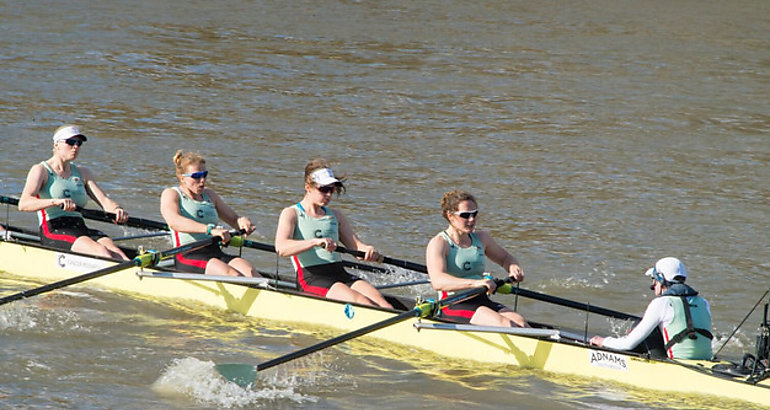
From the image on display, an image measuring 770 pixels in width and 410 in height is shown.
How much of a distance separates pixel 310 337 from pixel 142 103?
10552 millimetres

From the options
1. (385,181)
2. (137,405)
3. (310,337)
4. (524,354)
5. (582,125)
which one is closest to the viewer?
(137,405)

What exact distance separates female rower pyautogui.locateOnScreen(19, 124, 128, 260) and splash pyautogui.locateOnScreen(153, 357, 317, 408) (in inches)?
92.4

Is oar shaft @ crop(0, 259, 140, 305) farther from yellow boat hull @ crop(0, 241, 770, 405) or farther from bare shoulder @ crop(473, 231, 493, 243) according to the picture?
bare shoulder @ crop(473, 231, 493, 243)

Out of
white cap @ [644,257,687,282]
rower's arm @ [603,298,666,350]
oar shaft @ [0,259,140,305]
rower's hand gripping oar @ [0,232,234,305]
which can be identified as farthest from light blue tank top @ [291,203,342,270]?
white cap @ [644,257,687,282]

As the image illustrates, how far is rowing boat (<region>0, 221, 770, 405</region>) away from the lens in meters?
8.13

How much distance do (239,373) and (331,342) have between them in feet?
2.40

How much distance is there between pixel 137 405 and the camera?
8.08m

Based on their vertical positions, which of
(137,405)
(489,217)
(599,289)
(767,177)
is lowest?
(137,405)

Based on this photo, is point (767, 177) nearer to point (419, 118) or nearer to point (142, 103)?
point (419, 118)

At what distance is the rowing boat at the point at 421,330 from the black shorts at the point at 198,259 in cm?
12

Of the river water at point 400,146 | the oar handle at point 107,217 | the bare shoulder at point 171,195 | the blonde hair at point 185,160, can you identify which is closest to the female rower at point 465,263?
the river water at point 400,146

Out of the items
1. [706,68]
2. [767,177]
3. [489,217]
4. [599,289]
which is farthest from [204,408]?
[706,68]

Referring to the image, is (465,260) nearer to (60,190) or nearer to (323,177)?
(323,177)

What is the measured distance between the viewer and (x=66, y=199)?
10.4 metres
